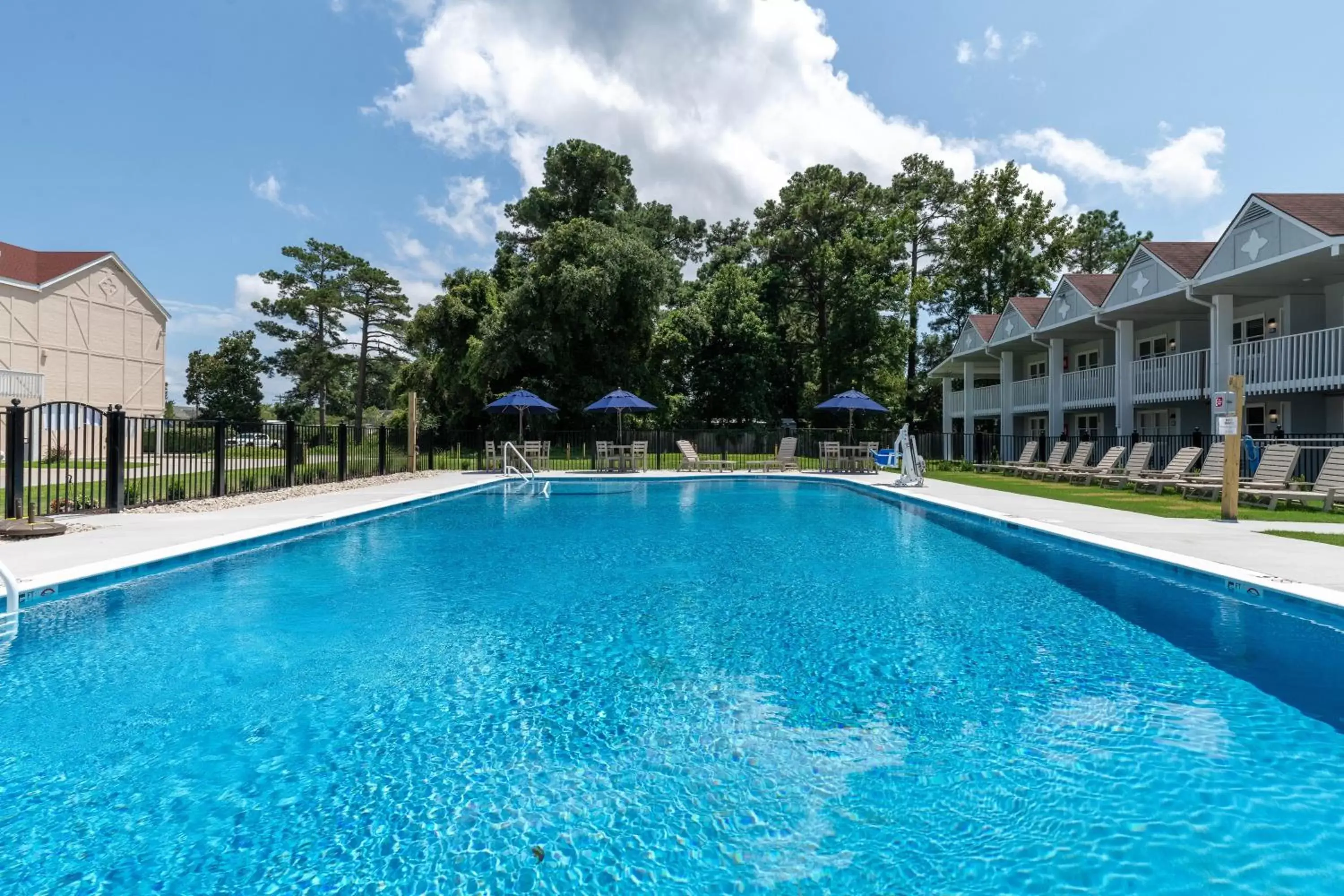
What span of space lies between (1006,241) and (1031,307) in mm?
12712

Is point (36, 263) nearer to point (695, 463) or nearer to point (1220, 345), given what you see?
point (695, 463)

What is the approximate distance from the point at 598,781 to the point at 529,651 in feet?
6.16

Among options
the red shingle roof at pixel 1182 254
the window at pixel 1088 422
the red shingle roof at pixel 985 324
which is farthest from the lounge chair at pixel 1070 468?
the red shingle roof at pixel 985 324

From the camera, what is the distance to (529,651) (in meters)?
4.73

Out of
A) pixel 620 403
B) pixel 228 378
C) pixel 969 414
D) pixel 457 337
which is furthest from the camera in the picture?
pixel 228 378

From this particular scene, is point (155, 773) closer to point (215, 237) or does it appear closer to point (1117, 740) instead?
point (1117, 740)

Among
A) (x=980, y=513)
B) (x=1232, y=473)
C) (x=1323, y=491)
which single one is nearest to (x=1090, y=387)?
(x=1323, y=491)

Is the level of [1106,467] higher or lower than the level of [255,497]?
higher

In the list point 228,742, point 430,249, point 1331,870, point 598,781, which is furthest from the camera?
point 430,249

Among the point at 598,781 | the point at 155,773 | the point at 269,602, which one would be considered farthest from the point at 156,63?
the point at 598,781

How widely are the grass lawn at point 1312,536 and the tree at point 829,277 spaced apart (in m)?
25.5

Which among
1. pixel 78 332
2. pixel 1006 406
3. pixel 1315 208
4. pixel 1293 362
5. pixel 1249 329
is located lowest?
pixel 1006 406

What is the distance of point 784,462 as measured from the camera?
22.7 meters

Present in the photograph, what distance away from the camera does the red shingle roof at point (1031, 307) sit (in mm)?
24062
